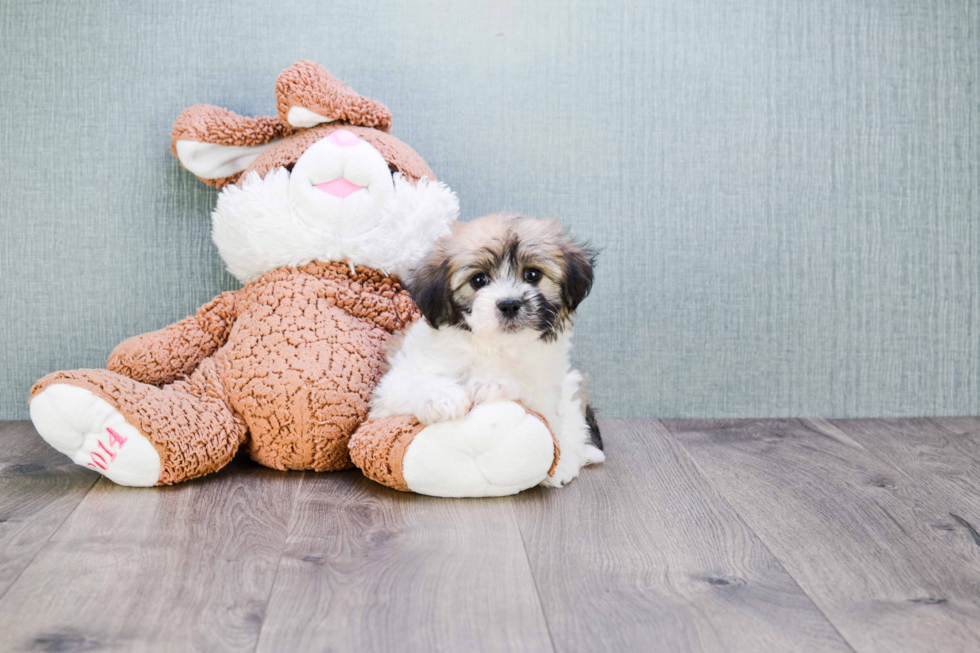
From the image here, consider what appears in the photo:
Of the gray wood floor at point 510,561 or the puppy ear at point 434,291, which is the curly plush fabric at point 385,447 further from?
the puppy ear at point 434,291

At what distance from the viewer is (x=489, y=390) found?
1538 millimetres

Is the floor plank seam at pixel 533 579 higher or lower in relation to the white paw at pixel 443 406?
lower

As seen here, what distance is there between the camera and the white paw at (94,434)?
1504 millimetres

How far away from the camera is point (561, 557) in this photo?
129 cm

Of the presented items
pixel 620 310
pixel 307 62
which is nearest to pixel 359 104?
pixel 307 62

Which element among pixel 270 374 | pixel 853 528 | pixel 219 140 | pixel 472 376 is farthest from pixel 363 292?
pixel 853 528

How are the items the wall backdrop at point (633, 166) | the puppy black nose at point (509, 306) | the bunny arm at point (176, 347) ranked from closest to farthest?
the puppy black nose at point (509, 306) < the bunny arm at point (176, 347) < the wall backdrop at point (633, 166)

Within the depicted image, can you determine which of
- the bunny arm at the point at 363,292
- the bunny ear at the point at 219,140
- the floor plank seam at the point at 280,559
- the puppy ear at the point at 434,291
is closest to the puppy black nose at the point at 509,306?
the puppy ear at the point at 434,291

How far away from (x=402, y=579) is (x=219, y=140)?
115 centimetres

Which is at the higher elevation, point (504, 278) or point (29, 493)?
point (504, 278)

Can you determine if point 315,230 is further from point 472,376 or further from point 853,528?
point 853,528

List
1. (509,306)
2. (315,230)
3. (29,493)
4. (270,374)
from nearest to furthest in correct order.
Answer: (509,306) → (29,493) → (270,374) → (315,230)

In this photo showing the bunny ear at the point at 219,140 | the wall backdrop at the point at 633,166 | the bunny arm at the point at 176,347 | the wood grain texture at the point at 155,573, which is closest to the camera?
the wood grain texture at the point at 155,573

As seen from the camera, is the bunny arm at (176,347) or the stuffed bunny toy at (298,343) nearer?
the stuffed bunny toy at (298,343)
